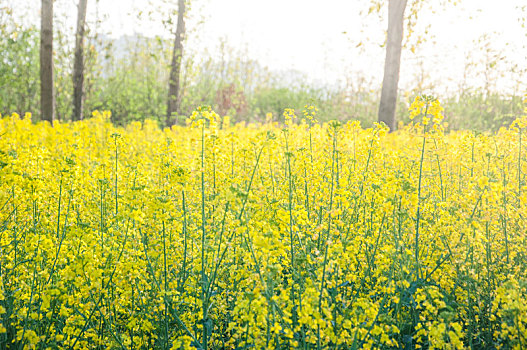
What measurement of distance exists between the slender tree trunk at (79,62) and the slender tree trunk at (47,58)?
4.87 feet

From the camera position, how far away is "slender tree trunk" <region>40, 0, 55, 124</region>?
359 inches

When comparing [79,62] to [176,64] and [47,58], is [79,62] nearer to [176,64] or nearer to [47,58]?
[47,58]

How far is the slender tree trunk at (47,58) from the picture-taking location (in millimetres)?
9125

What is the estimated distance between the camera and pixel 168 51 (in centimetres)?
1095

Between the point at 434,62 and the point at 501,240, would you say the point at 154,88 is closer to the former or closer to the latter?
the point at 434,62

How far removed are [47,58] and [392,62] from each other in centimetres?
818

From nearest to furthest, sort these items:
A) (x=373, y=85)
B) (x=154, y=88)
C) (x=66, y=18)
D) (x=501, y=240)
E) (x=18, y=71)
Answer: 1. (x=501, y=240)
2. (x=66, y=18)
3. (x=18, y=71)
4. (x=154, y=88)
5. (x=373, y=85)

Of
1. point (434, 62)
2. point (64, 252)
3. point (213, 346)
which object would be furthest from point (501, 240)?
point (434, 62)

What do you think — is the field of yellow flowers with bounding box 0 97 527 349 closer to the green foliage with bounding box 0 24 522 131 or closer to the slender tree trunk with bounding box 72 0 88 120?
the slender tree trunk with bounding box 72 0 88 120

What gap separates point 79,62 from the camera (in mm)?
10914

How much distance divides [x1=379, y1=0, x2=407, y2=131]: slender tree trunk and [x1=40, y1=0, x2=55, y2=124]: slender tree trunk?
7.97 m

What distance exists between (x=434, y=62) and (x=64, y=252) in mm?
19032

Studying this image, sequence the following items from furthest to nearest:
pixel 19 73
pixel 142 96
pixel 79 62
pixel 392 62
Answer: pixel 142 96 < pixel 19 73 < pixel 79 62 < pixel 392 62

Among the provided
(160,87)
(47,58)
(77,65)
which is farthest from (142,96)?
(47,58)
